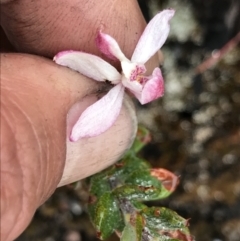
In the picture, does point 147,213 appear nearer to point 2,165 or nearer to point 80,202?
point 2,165

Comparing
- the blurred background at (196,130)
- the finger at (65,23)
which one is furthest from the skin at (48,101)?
the blurred background at (196,130)

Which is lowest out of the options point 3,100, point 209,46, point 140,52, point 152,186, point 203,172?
point 203,172

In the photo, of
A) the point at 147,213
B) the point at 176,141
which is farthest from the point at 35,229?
the point at 147,213

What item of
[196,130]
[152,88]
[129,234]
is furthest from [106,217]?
[196,130]

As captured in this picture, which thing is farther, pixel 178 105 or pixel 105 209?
pixel 178 105

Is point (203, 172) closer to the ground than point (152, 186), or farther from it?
closer to the ground

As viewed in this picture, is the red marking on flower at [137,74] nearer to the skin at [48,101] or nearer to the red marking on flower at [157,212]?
the skin at [48,101]
